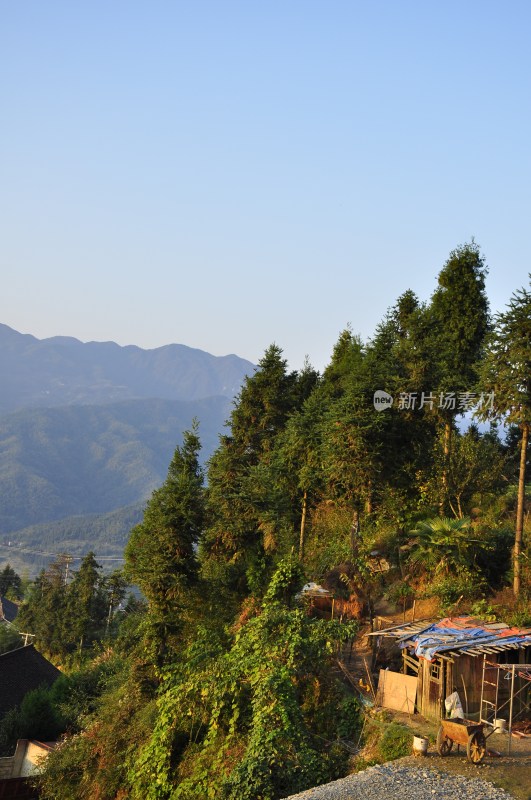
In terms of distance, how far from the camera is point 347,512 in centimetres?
2991

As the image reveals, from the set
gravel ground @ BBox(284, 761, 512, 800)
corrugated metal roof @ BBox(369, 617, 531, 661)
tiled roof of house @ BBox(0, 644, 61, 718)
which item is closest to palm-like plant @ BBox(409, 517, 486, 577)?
corrugated metal roof @ BBox(369, 617, 531, 661)

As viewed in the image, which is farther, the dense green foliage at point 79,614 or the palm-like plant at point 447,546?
the dense green foliage at point 79,614

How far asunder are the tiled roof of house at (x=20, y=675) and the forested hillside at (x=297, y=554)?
12.6 ft

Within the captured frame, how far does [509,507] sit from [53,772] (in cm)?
1867

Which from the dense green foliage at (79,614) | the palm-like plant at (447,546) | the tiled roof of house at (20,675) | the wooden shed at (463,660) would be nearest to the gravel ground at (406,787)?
the wooden shed at (463,660)

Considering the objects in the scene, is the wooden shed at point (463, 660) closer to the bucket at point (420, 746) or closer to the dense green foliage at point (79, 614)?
the bucket at point (420, 746)

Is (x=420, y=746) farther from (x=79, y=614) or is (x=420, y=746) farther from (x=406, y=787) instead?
(x=79, y=614)

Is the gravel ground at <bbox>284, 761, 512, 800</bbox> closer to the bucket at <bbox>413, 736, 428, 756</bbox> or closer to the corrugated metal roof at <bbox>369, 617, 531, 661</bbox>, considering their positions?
the bucket at <bbox>413, 736, 428, 756</bbox>

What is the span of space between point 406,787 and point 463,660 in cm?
443

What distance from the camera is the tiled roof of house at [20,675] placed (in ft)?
Result: 116

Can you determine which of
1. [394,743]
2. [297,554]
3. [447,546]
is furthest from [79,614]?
[394,743]

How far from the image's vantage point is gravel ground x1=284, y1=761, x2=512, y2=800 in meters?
12.8

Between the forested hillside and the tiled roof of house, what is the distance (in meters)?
3.85

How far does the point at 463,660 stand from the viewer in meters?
17.1
